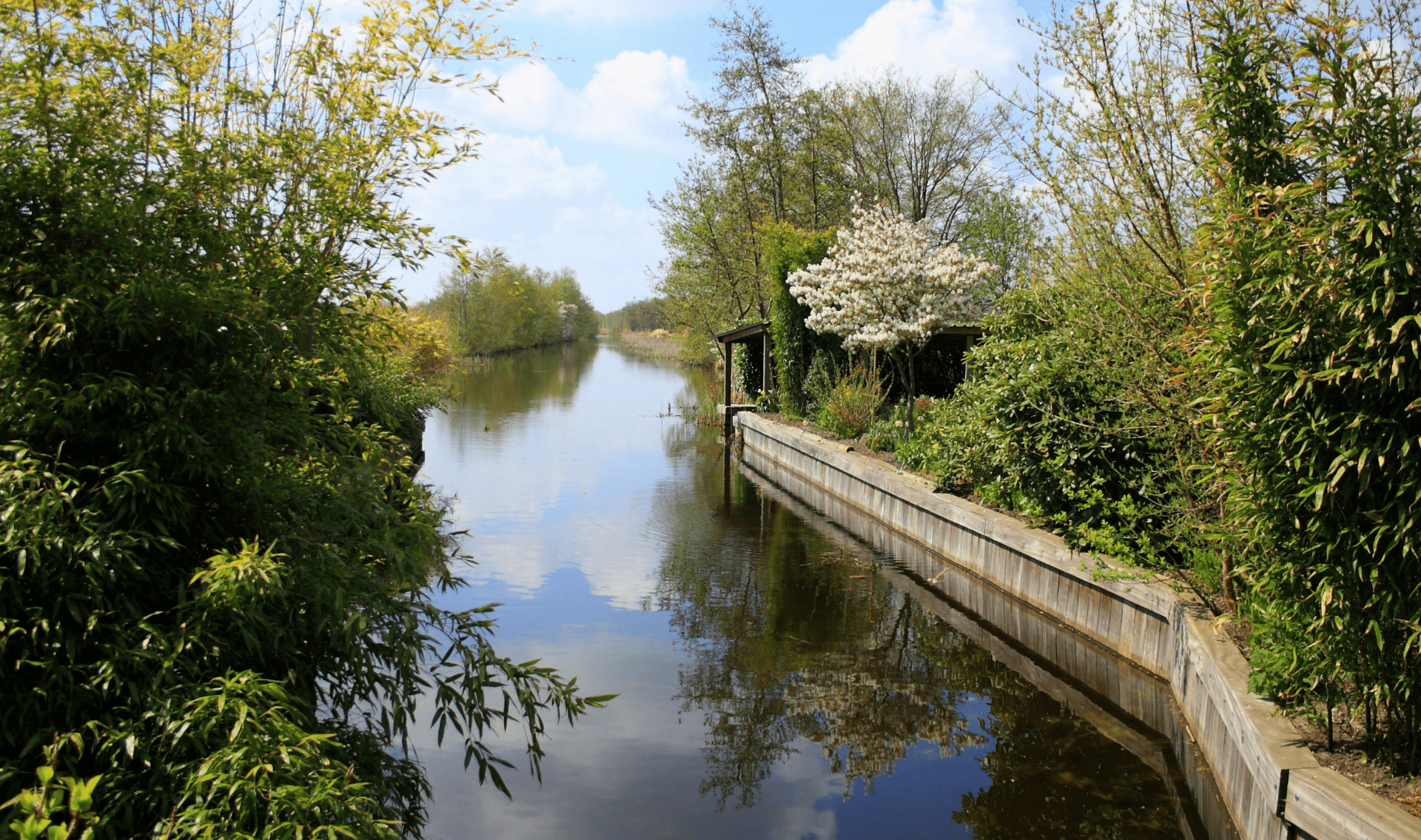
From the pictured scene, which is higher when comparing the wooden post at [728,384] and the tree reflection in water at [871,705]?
the wooden post at [728,384]

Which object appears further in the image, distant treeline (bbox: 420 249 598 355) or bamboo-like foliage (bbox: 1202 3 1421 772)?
distant treeline (bbox: 420 249 598 355)

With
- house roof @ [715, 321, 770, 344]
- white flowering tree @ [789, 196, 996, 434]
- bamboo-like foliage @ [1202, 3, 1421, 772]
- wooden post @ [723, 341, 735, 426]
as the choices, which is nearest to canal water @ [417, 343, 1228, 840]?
bamboo-like foliage @ [1202, 3, 1421, 772]

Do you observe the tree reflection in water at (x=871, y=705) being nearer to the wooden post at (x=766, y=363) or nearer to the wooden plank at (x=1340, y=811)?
the wooden plank at (x=1340, y=811)

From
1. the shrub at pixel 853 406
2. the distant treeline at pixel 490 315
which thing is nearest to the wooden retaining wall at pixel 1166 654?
the shrub at pixel 853 406

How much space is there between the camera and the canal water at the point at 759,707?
4703 mm

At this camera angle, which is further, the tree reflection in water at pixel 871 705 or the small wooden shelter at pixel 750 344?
the small wooden shelter at pixel 750 344

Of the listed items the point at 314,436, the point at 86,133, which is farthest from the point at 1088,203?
the point at 86,133

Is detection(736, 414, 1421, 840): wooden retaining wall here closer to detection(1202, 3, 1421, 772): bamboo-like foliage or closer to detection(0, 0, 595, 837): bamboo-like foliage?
detection(1202, 3, 1421, 772): bamboo-like foliage

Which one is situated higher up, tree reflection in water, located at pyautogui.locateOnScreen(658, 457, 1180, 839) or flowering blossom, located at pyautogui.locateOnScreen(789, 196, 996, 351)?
flowering blossom, located at pyautogui.locateOnScreen(789, 196, 996, 351)

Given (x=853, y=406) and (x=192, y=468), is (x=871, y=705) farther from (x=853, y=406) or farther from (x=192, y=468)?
(x=853, y=406)

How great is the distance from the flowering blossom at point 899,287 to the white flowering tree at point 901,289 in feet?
0.04

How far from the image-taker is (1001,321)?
922 centimetres

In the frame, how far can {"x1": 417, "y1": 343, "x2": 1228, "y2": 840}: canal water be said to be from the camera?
15.4 ft

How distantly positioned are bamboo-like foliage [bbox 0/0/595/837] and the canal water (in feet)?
6.34
